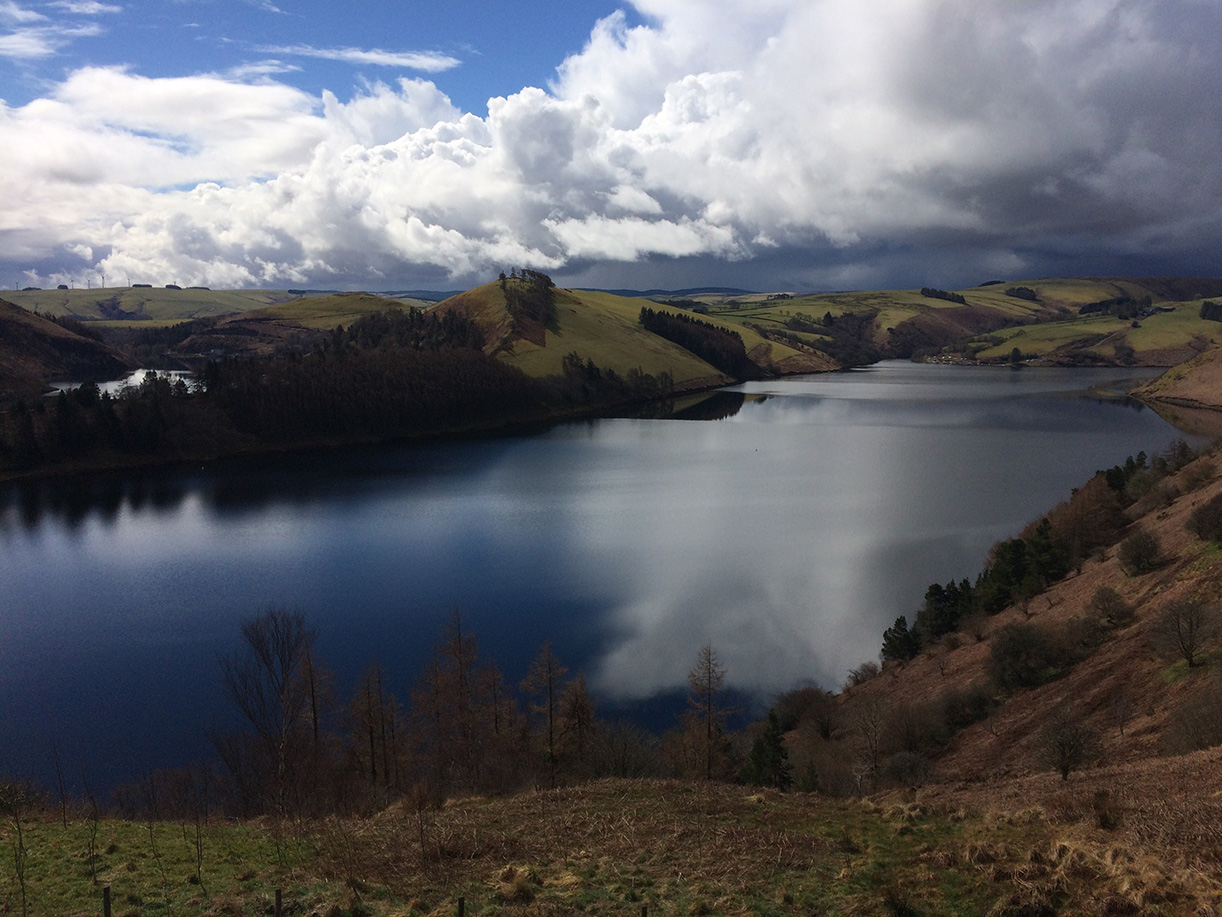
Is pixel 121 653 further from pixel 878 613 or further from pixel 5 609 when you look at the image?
pixel 878 613

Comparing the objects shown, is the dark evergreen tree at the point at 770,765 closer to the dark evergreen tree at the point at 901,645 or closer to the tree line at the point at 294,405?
the dark evergreen tree at the point at 901,645

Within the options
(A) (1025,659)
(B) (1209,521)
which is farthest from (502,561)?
(B) (1209,521)

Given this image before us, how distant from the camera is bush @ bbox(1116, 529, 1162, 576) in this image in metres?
31.0

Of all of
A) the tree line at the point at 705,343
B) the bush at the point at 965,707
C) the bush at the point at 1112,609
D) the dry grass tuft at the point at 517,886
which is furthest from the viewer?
the tree line at the point at 705,343

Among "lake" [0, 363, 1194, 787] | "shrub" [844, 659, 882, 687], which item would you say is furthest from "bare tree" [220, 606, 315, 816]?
"shrub" [844, 659, 882, 687]

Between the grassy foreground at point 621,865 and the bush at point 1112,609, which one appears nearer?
the grassy foreground at point 621,865

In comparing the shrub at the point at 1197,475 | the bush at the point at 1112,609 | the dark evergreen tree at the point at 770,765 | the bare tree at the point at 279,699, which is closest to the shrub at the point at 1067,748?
the dark evergreen tree at the point at 770,765

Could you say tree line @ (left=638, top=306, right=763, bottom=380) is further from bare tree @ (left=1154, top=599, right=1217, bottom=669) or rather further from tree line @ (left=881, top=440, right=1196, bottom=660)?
bare tree @ (left=1154, top=599, right=1217, bottom=669)

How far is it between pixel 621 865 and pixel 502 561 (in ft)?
119

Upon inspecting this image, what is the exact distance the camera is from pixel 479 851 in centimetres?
1162

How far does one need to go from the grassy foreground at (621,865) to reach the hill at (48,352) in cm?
15204

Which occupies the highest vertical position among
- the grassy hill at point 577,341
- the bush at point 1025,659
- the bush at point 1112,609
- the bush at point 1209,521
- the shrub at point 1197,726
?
the grassy hill at point 577,341

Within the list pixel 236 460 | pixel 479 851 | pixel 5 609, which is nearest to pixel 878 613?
pixel 479 851

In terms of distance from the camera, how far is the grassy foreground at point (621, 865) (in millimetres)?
9203
